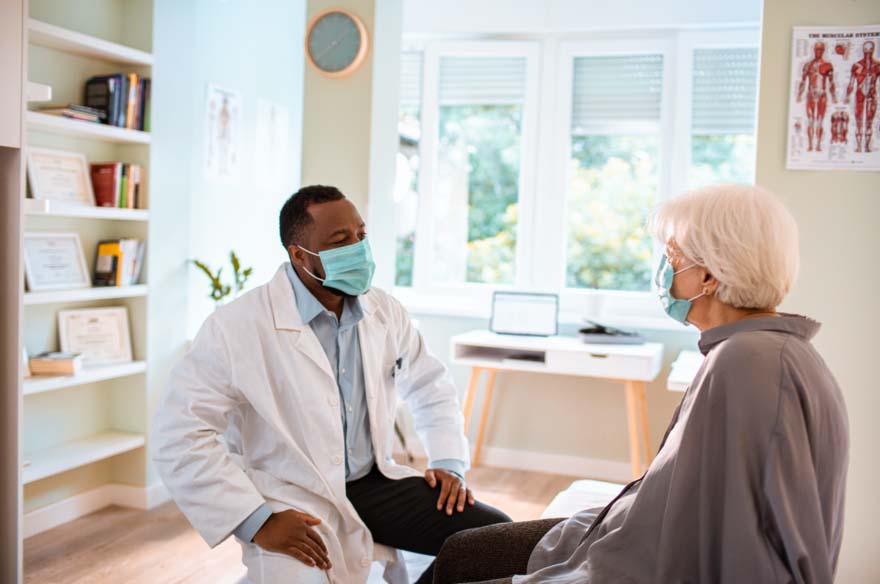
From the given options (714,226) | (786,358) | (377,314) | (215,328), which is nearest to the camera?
(786,358)

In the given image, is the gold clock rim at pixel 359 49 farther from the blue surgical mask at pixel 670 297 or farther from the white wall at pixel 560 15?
the blue surgical mask at pixel 670 297

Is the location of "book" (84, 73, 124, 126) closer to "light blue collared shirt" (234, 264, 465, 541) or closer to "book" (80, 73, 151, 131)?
"book" (80, 73, 151, 131)

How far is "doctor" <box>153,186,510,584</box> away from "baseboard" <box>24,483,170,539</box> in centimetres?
159

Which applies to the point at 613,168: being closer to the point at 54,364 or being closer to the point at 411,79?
the point at 411,79

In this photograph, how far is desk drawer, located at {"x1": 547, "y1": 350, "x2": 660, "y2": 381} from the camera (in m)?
3.82

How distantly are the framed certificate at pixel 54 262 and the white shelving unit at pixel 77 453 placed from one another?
2.04 feet

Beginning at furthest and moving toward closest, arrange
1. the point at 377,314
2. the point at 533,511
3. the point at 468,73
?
the point at 468,73, the point at 533,511, the point at 377,314

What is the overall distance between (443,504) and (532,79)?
305 centimetres

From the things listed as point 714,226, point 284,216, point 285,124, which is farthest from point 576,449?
point 714,226

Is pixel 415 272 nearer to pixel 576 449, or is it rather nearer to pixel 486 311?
pixel 486 311

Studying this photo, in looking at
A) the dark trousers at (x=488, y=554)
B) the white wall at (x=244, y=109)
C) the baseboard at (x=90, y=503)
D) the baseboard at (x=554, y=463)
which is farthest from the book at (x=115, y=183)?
the dark trousers at (x=488, y=554)

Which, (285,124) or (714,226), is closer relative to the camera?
(714,226)

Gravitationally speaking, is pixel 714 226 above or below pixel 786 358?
above

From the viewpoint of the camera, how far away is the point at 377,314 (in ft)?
7.23
